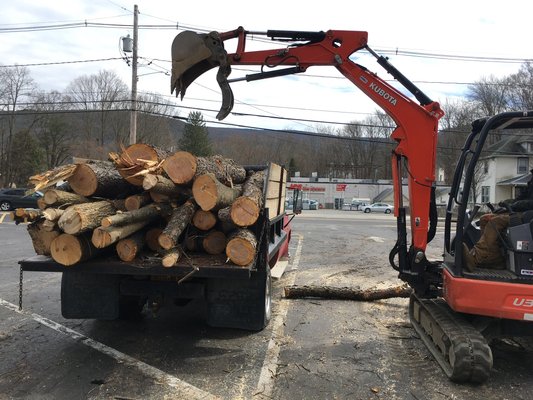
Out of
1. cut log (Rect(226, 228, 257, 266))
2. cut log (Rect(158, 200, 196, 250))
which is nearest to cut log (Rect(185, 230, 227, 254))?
cut log (Rect(158, 200, 196, 250))

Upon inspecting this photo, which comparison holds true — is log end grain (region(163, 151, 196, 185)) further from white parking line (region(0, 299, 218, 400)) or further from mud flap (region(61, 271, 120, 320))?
white parking line (region(0, 299, 218, 400))

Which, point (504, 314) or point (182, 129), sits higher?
point (182, 129)

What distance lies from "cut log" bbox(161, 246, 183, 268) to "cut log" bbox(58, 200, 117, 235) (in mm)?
711

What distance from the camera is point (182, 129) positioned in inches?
2589

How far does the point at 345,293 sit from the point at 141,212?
155 inches

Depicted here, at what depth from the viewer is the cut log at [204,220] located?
480 cm

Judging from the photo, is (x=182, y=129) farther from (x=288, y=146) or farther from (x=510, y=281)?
(x=510, y=281)

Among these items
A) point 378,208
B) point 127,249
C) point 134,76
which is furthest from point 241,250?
point 378,208

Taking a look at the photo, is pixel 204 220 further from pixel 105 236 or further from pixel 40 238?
pixel 40 238

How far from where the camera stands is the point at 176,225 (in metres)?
4.51

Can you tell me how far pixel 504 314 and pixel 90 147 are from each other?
6189 cm

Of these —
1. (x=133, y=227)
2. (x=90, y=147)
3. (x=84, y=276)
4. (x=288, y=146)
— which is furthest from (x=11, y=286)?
(x=288, y=146)

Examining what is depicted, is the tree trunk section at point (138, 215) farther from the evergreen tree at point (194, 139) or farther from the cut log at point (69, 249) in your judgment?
the evergreen tree at point (194, 139)

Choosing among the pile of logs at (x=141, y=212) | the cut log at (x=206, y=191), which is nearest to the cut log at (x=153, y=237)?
the pile of logs at (x=141, y=212)
